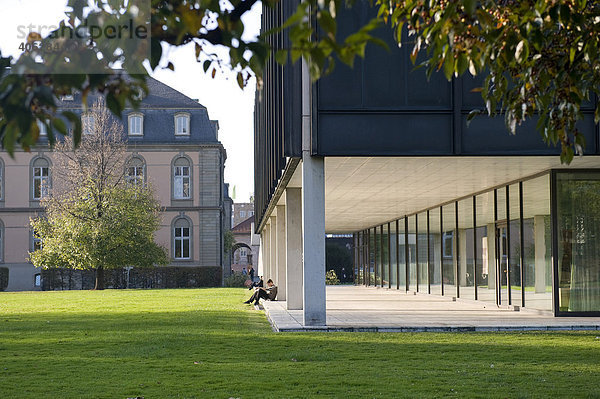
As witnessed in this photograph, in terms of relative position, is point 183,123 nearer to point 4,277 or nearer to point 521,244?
point 4,277

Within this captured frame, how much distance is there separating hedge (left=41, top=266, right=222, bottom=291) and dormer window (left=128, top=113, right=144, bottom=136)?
10.2m

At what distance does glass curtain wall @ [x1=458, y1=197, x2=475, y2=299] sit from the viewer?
26.1m

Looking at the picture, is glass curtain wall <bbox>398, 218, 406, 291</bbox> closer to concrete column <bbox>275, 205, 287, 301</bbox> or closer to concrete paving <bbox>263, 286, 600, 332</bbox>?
concrete column <bbox>275, 205, 287, 301</bbox>

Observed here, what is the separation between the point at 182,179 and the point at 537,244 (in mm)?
41376

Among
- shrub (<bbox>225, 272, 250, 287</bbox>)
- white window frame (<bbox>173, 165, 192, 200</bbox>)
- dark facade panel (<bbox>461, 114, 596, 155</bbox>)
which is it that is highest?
white window frame (<bbox>173, 165, 192, 200</bbox>)

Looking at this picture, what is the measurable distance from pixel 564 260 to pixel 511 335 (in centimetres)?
449

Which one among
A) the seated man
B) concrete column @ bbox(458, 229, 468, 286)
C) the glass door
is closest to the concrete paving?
the glass door

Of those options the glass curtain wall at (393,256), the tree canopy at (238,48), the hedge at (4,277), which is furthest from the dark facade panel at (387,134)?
the hedge at (4,277)

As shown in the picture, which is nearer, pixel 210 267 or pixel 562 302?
pixel 562 302

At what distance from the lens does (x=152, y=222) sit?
4853 centimetres

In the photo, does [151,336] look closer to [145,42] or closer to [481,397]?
[481,397]

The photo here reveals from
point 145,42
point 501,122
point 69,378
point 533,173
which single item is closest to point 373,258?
point 533,173

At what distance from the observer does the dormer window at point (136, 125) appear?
193 feet

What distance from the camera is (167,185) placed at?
58031 mm
